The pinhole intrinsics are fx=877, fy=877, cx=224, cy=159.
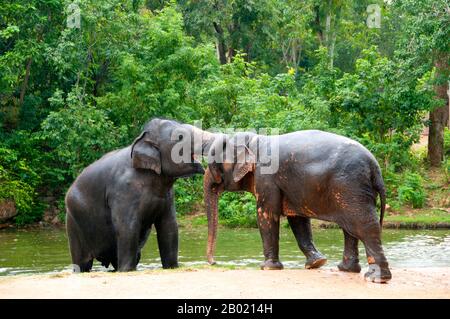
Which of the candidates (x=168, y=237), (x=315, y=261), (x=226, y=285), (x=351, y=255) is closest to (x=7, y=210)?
(x=168, y=237)

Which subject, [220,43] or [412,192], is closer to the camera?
[412,192]

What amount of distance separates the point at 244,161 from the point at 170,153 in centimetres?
135

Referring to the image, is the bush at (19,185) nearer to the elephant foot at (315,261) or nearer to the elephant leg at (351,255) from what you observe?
the elephant foot at (315,261)

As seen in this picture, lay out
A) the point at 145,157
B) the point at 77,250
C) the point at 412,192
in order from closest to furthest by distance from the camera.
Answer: the point at 145,157 < the point at 77,250 < the point at 412,192

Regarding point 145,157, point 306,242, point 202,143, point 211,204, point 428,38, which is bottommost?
point 306,242

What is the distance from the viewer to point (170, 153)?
11578 mm

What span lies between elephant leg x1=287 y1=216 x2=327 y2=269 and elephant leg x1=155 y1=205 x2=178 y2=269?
68.9 inches

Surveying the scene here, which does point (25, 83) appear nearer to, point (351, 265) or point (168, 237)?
point (168, 237)

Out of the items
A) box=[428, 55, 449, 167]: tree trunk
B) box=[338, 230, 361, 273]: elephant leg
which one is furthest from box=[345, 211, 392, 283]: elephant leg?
box=[428, 55, 449, 167]: tree trunk

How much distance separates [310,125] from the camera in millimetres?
24641

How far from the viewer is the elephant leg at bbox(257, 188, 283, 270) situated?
10.4 m

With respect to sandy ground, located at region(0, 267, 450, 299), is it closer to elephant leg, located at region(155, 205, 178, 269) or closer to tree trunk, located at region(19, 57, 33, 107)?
elephant leg, located at region(155, 205, 178, 269)

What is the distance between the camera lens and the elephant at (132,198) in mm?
11391

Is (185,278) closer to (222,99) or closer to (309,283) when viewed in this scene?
(309,283)
